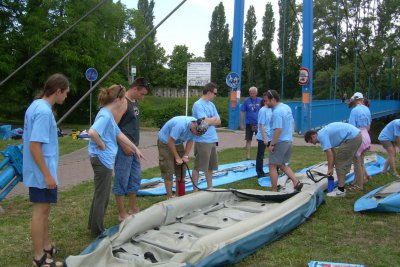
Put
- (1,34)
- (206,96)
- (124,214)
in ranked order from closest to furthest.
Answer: (124,214) → (206,96) → (1,34)

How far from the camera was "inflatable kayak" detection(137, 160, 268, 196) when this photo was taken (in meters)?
6.83

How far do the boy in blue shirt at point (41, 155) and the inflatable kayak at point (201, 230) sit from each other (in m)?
0.40

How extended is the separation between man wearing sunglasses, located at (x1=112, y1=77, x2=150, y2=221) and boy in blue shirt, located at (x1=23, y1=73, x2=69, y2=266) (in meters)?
1.29

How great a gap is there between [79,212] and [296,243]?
279 cm

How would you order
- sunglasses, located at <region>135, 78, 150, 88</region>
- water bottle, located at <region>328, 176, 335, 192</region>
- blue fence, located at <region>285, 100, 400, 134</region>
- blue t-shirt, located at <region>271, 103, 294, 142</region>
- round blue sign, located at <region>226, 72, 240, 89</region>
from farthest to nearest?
blue fence, located at <region>285, 100, 400, 134</region>, round blue sign, located at <region>226, 72, 240, 89</region>, water bottle, located at <region>328, 176, 335, 192</region>, blue t-shirt, located at <region>271, 103, 294, 142</region>, sunglasses, located at <region>135, 78, 150, 88</region>

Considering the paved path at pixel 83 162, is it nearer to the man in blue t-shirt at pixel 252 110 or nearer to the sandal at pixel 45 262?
the man in blue t-shirt at pixel 252 110

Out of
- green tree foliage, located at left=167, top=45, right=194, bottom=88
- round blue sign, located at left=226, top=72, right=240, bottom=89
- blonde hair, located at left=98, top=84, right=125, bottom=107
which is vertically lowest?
blonde hair, located at left=98, top=84, right=125, bottom=107

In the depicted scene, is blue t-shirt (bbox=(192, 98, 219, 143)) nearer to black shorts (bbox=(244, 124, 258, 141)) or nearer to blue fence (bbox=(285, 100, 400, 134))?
black shorts (bbox=(244, 124, 258, 141))

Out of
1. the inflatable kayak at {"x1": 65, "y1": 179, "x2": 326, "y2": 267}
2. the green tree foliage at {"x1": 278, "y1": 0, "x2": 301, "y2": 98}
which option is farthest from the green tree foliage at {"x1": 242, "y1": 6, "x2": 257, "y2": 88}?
the inflatable kayak at {"x1": 65, "y1": 179, "x2": 326, "y2": 267}

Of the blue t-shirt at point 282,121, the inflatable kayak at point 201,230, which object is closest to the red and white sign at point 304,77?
the blue t-shirt at point 282,121

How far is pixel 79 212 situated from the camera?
18.9 feet

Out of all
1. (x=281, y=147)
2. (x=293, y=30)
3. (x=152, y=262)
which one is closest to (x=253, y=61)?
(x=293, y=30)

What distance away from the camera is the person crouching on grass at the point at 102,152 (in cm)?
445

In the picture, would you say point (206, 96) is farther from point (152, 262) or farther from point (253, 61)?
point (253, 61)
